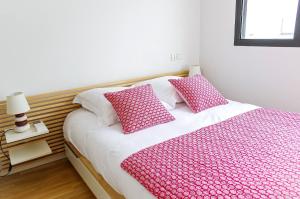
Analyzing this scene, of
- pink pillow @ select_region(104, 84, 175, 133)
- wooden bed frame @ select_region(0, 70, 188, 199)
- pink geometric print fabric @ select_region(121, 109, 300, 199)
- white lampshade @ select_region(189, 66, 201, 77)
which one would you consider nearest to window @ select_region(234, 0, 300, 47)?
white lampshade @ select_region(189, 66, 201, 77)

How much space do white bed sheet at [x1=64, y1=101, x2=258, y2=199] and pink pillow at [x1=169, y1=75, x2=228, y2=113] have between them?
6 cm

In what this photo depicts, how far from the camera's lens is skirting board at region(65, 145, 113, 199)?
182cm

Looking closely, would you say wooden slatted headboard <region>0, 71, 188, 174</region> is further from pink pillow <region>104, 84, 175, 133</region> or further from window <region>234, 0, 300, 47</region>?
window <region>234, 0, 300, 47</region>

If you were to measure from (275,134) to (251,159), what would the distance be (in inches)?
17.7

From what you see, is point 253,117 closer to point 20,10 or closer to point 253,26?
point 253,26

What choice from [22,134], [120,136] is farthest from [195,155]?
[22,134]

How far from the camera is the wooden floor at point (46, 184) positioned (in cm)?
209

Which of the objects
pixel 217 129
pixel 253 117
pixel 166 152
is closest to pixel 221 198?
pixel 166 152

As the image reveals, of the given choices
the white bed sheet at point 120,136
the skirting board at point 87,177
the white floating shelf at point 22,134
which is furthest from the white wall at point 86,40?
the skirting board at point 87,177

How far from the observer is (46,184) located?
2.24 m

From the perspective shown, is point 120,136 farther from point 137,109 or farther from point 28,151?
point 28,151

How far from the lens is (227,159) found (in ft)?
4.69

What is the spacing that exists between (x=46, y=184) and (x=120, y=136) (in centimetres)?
97

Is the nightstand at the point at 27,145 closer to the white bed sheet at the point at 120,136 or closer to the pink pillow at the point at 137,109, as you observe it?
the white bed sheet at the point at 120,136
